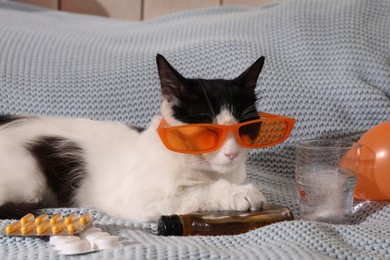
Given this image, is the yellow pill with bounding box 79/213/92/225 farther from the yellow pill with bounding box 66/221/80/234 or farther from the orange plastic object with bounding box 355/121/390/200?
the orange plastic object with bounding box 355/121/390/200

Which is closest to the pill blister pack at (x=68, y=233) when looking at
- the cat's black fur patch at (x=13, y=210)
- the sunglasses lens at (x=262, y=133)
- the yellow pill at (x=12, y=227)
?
the yellow pill at (x=12, y=227)

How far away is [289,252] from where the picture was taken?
0.79m

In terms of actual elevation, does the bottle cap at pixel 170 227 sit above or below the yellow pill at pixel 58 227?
below

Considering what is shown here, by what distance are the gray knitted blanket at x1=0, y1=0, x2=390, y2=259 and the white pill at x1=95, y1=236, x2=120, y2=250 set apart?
1.66ft

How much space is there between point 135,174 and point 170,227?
0.19 meters

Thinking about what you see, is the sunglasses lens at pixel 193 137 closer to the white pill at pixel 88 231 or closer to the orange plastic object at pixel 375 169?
the white pill at pixel 88 231

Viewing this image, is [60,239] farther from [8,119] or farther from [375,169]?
[375,169]

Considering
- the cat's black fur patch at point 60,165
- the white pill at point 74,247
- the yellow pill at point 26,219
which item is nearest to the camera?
the white pill at point 74,247

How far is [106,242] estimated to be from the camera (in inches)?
32.9

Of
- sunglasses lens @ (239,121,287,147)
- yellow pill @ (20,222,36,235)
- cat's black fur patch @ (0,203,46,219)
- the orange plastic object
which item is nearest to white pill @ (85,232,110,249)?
yellow pill @ (20,222,36,235)

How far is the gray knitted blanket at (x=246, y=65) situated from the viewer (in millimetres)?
1480

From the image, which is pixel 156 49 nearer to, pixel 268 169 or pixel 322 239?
pixel 268 169

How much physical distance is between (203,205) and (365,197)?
16.7 inches

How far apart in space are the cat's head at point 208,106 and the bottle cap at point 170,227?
0.16 meters
